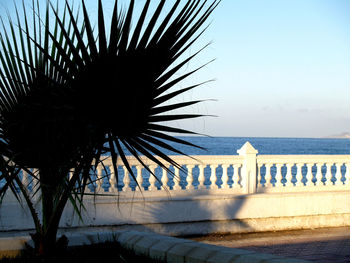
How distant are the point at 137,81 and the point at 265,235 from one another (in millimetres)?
6749

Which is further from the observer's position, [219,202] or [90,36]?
[219,202]

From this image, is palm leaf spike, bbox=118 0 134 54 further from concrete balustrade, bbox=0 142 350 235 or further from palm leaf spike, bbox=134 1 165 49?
concrete balustrade, bbox=0 142 350 235

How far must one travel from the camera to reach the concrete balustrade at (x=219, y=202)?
830 cm

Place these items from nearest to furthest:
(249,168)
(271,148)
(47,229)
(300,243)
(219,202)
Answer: (47,229) → (300,243) → (219,202) → (249,168) → (271,148)

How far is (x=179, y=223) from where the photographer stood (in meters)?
8.80

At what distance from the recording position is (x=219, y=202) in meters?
9.03

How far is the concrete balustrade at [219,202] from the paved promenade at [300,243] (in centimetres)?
27

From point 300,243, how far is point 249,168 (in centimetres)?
167

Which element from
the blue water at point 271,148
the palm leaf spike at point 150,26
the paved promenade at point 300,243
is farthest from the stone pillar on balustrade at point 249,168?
the blue water at point 271,148

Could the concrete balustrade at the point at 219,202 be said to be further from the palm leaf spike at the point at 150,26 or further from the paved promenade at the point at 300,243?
the palm leaf spike at the point at 150,26

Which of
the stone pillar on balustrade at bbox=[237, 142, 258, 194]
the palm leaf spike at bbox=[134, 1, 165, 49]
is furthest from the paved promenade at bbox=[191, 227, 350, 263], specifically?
the palm leaf spike at bbox=[134, 1, 165, 49]

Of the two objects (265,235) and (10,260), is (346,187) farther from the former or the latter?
(10,260)

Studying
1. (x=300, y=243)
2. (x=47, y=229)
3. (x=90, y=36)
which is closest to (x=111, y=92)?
(x=90, y=36)

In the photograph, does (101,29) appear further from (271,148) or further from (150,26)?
(271,148)
